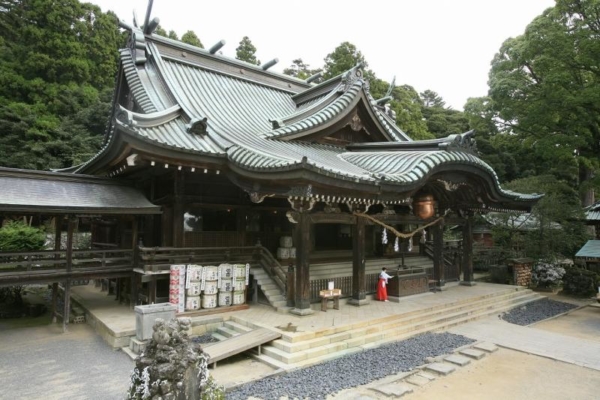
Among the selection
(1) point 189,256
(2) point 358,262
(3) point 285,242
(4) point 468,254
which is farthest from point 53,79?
(4) point 468,254

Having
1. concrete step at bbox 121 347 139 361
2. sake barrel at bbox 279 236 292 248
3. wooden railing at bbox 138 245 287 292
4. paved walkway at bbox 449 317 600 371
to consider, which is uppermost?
sake barrel at bbox 279 236 292 248

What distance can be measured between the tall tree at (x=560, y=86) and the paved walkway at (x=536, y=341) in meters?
13.8

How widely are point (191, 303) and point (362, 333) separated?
468 cm

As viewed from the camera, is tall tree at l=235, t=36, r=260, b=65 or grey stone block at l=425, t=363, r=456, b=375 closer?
grey stone block at l=425, t=363, r=456, b=375

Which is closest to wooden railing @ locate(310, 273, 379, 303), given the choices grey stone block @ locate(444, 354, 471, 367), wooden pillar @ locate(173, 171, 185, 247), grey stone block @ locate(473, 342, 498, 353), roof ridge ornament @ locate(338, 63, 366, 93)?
grey stone block @ locate(444, 354, 471, 367)

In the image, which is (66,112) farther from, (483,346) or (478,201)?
(483,346)

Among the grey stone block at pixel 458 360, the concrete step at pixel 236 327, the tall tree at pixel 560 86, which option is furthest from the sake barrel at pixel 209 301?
the tall tree at pixel 560 86

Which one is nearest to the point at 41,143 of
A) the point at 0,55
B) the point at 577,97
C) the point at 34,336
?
the point at 0,55

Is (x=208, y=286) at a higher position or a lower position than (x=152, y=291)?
higher

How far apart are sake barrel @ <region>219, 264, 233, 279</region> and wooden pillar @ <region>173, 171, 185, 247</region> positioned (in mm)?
1833

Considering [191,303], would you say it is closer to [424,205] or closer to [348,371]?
[348,371]

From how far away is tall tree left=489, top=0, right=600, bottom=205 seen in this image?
19.3 m

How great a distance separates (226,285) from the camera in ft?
35.4

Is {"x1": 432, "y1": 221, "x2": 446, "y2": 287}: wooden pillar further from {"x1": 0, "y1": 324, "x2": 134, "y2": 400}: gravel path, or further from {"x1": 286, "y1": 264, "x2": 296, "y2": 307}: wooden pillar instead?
{"x1": 0, "y1": 324, "x2": 134, "y2": 400}: gravel path
